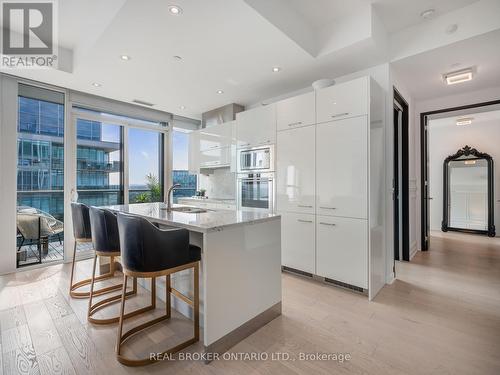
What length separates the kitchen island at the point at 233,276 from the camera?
5.26 feet

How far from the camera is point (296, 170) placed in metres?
3.00

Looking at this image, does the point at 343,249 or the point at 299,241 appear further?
the point at 299,241

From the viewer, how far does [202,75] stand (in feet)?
10.5

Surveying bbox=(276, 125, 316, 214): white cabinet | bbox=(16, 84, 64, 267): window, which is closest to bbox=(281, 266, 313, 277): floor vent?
bbox=(276, 125, 316, 214): white cabinet

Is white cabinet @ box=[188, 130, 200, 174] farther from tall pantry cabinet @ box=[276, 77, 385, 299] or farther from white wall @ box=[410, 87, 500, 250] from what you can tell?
white wall @ box=[410, 87, 500, 250]

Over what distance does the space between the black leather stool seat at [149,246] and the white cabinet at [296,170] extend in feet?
5.49

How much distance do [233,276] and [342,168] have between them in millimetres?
1636

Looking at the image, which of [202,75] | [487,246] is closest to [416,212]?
[487,246]

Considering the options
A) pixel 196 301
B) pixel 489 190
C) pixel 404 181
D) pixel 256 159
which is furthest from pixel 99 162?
pixel 489 190

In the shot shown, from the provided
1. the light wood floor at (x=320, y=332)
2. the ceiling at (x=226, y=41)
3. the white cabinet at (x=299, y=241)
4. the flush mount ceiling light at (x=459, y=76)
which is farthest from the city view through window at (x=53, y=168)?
the flush mount ceiling light at (x=459, y=76)

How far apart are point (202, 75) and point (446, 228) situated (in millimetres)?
→ 6464

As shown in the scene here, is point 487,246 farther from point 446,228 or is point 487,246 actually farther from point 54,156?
point 54,156

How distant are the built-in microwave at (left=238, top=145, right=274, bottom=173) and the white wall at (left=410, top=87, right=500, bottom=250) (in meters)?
2.49

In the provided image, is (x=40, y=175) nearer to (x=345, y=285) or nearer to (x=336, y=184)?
(x=336, y=184)
